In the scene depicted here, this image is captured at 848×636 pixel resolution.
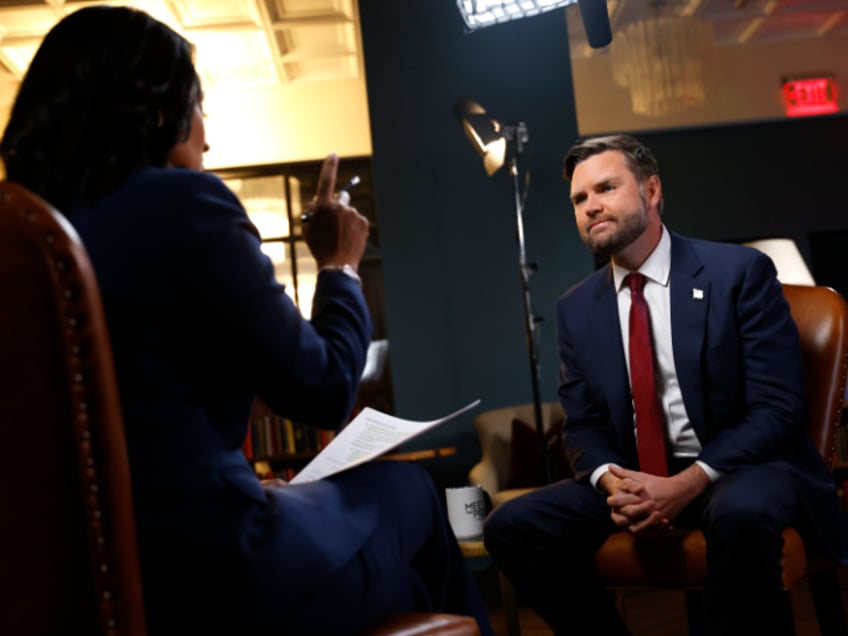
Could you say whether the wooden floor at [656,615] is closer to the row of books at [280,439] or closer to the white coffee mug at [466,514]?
the white coffee mug at [466,514]

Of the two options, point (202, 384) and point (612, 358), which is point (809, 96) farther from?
point (202, 384)

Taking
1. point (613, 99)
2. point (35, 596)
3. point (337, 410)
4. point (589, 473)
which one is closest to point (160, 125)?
point (337, 410)

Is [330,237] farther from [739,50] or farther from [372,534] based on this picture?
[739,50]

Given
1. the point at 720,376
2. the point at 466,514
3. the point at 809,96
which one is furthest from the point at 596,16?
the point at 809,96

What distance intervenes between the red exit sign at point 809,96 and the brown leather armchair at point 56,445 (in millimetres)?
8002

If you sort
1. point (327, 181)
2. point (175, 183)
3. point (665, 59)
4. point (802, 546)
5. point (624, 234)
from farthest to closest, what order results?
point (665, 59)
point (624, 234)
point (802, 546)
point (327, 181)
point (175, 183)

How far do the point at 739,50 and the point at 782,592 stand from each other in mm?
7190

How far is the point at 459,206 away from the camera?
4703mm

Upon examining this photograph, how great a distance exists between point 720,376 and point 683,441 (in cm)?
19

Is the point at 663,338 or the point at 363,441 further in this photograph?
the point at 663,338

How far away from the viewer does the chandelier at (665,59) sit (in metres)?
6.54

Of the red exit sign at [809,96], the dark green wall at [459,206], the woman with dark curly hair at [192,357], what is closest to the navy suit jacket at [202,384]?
the woman with dark curly hair at [192,357]

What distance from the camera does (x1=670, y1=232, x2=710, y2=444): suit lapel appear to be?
6.78 ft

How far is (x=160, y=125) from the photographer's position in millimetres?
1075
